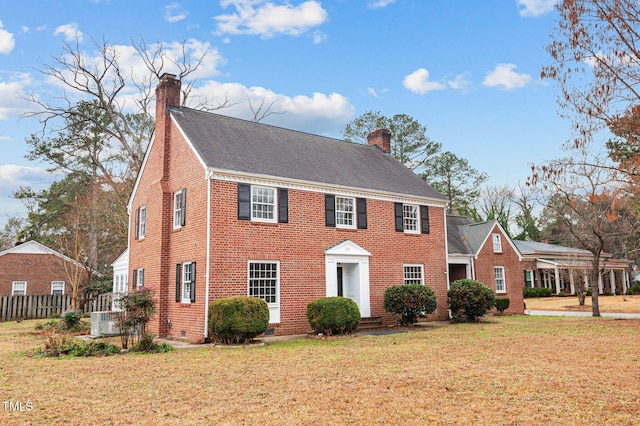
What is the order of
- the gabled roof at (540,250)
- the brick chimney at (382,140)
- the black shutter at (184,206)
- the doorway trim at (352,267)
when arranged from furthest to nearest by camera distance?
the gabled roof at (540,250)
the brick chimney at (382,140)
the doorway trim at (352,267)
the black shutter at (184,206)

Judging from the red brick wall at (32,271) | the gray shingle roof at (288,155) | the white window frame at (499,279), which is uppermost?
the gray shingle roof at (288,155)

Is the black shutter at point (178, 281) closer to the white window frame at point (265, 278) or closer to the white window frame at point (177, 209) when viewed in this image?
the white window frame at point (177, 209)

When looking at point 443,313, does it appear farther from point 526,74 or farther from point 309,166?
point 526,74

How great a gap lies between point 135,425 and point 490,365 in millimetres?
6706

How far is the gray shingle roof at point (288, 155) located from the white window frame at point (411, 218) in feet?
2.07

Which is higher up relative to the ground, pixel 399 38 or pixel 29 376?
pixel 399 38

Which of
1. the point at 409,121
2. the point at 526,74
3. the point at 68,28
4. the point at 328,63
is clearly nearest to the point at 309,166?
the point at 328,63

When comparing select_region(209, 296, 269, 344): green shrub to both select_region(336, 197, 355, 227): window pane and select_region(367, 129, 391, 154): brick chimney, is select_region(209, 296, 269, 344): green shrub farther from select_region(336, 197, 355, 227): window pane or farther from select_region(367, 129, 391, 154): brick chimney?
select_region(367, 129, 391, 154): brick chimney

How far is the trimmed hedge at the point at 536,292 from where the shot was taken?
3950 cm

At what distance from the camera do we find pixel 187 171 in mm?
16531

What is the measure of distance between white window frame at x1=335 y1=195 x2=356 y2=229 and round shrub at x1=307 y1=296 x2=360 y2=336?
355 centimetres

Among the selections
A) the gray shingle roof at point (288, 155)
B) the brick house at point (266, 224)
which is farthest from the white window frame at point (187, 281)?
the gray shingle roof at point (288, 155)

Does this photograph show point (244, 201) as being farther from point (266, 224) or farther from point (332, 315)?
point (332, 315)

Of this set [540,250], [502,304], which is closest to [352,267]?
[502,304]
